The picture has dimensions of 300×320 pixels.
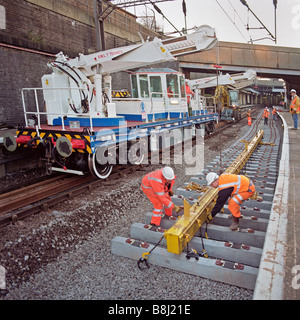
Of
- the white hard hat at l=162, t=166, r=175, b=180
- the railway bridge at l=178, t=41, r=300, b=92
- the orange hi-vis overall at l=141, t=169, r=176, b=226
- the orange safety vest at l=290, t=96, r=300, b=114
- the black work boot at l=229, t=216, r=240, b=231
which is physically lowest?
the black work boot at l=229, t=216, r=240, b=231

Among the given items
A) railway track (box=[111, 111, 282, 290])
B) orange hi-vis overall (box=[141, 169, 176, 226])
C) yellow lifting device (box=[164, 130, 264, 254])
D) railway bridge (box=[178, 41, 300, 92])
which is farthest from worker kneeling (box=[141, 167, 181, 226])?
railway bridge (box=[178, 41, 300, 92])

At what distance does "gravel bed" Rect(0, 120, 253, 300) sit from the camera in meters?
3.25

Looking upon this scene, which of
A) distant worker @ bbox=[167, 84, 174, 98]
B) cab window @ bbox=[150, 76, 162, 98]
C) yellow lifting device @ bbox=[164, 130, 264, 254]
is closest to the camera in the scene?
yellow lifting device @ bbox=[164, 130, 264, 254]

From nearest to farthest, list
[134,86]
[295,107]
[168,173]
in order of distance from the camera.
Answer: [168,173] < [134,86] < [295,107]

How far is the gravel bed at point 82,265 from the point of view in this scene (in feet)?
10.7

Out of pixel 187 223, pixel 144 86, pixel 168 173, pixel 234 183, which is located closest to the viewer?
pixel 187 223

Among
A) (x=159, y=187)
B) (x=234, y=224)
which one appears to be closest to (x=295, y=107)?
(x=234, y=224)

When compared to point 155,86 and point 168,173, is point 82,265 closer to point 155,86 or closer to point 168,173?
point 168,173

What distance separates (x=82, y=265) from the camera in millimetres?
3861

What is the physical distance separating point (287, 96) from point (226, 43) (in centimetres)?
2234

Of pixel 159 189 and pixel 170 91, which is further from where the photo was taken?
pixel 170 91

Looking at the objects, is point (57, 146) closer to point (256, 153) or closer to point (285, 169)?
point (285, 169)

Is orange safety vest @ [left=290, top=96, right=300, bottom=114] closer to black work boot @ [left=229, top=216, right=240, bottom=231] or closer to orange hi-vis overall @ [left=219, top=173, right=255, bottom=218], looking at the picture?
orange hi-vis overall @ [left=219, top=173, right=255, bottom=218]

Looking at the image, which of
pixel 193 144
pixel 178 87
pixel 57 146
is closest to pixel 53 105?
pixel 57 146
